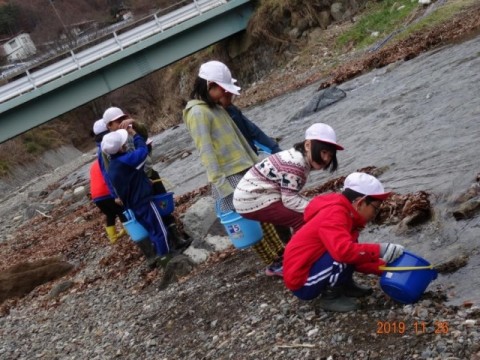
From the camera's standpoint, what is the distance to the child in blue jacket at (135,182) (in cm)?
657

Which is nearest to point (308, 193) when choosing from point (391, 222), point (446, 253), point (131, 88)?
point (391, 222)

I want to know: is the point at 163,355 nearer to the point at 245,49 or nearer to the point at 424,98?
the point at 424,98

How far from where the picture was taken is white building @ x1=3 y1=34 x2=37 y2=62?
246ft

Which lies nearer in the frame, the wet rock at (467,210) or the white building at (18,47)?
the wet rock at (467,210)

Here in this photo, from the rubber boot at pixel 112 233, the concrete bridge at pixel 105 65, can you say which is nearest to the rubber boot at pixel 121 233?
the rubber boot at pixel 112 233

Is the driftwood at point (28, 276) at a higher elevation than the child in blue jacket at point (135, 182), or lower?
lower

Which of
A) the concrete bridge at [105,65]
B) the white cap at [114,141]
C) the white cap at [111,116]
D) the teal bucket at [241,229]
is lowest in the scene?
the teal bucket at [241,229]

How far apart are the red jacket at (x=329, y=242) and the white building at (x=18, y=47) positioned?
76.6 meters

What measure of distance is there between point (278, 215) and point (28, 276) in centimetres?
Answer: 631

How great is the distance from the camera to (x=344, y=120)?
12.3m

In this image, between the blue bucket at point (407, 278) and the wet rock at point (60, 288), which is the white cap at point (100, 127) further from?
the blue bucket at point (407, 278)

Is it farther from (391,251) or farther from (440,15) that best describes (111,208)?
(440,15)

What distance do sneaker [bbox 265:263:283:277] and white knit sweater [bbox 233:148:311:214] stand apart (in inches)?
34.2

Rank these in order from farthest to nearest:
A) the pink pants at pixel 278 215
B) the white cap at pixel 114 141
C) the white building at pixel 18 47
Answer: the white building at pixel 18 47 → the white cap at pixel 114 141 → the pink pants at pixel 278 215
